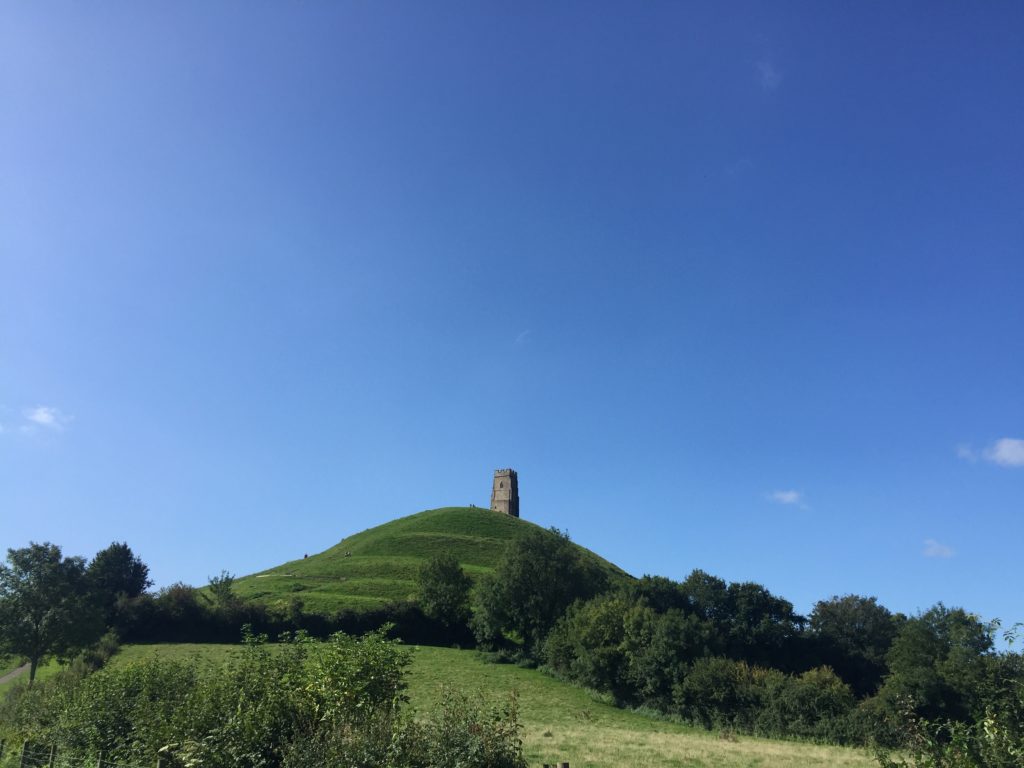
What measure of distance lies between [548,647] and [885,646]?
53.9m

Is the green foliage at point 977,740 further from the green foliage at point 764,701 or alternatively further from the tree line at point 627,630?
the green foliage at point 764,701

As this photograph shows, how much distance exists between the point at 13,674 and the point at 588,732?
60559 mm

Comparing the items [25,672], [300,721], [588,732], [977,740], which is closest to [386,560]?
[25,672]

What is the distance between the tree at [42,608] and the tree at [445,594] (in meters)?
33.9

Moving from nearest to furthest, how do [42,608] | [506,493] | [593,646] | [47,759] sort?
[47,759] → [42,608] → [593,646] → [506,493]

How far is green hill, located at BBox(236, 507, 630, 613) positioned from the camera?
90562 millimetres

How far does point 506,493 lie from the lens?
569 feet

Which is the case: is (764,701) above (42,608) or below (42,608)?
below

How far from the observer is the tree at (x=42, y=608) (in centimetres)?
5494

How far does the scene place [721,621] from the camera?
289 ft

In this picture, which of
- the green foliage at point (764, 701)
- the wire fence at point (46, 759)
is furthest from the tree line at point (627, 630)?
the wire fence at point (46, 759)

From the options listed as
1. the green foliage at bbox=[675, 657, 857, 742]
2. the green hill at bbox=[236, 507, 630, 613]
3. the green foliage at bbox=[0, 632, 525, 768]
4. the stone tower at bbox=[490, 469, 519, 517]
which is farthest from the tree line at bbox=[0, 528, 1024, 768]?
the stone tower at bbox=[490, 469, 519, 517]

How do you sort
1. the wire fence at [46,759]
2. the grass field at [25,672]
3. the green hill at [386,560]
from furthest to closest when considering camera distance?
the green hill at [386,560] → the grass field at [25,672] → the wire fence at [46,759]

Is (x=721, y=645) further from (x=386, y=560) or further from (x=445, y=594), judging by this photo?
(x=386, y=560)
